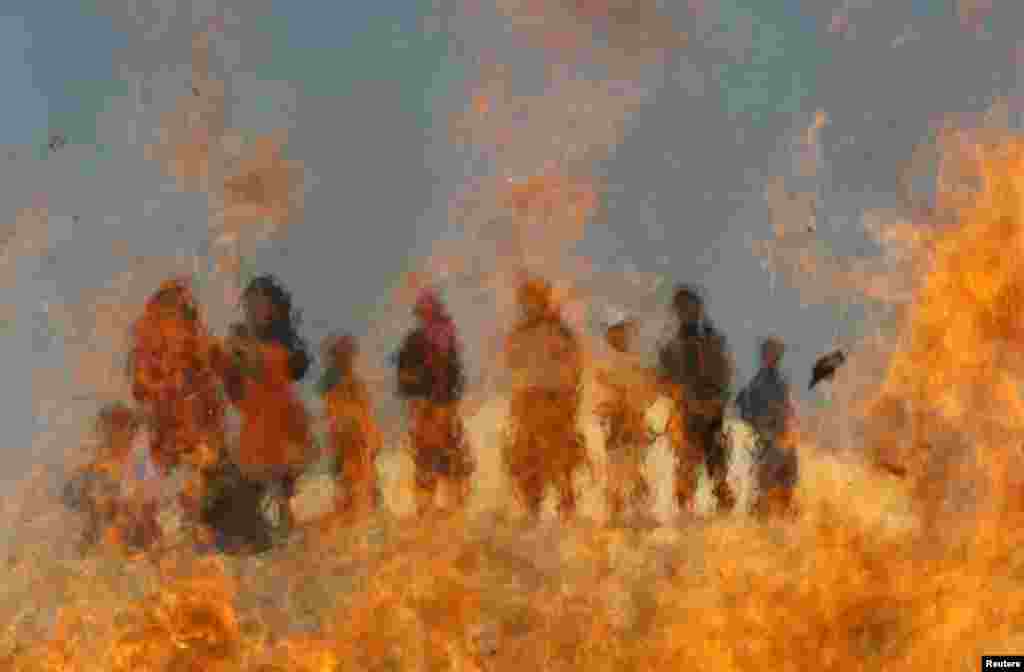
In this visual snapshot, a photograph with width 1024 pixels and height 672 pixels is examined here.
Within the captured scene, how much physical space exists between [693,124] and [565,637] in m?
1.71

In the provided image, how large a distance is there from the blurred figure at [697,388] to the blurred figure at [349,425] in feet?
3.26

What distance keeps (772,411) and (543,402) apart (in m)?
0.75

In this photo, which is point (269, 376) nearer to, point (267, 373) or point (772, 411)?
point (267, 373)

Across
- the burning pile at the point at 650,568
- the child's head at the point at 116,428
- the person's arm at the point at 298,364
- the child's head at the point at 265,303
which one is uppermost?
the child's head at the point at 265,303

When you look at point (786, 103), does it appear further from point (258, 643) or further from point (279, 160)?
point (258, 643)

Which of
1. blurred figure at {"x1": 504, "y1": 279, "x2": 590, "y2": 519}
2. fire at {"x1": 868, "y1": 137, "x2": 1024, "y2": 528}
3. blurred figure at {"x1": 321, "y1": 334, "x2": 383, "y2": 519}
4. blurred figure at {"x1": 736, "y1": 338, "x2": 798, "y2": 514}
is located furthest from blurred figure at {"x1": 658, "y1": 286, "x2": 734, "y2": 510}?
blurred figure at {"x1": 321, "y1": 334, "x2": 383, "y2": 519}

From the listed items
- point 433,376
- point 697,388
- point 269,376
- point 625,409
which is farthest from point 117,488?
point 697,388

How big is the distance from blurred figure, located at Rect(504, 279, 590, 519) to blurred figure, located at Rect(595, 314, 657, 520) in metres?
0.09

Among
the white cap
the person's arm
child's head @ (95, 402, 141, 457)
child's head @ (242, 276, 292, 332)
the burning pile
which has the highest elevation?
child's head @ (242, 276, 292, 332)

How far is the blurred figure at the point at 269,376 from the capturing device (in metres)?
3.87

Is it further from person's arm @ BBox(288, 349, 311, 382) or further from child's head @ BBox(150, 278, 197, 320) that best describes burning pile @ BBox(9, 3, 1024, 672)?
child's head @ BBox(150, 278, 197, 320)

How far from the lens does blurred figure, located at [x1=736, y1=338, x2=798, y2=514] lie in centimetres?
392

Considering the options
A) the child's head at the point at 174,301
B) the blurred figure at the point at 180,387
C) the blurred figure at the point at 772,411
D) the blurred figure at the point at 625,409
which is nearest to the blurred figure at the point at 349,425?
the blurred figure at the point at 180,387

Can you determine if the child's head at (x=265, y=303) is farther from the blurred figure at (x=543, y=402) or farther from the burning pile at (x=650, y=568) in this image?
the blurred figure at (x=543, y=402)
